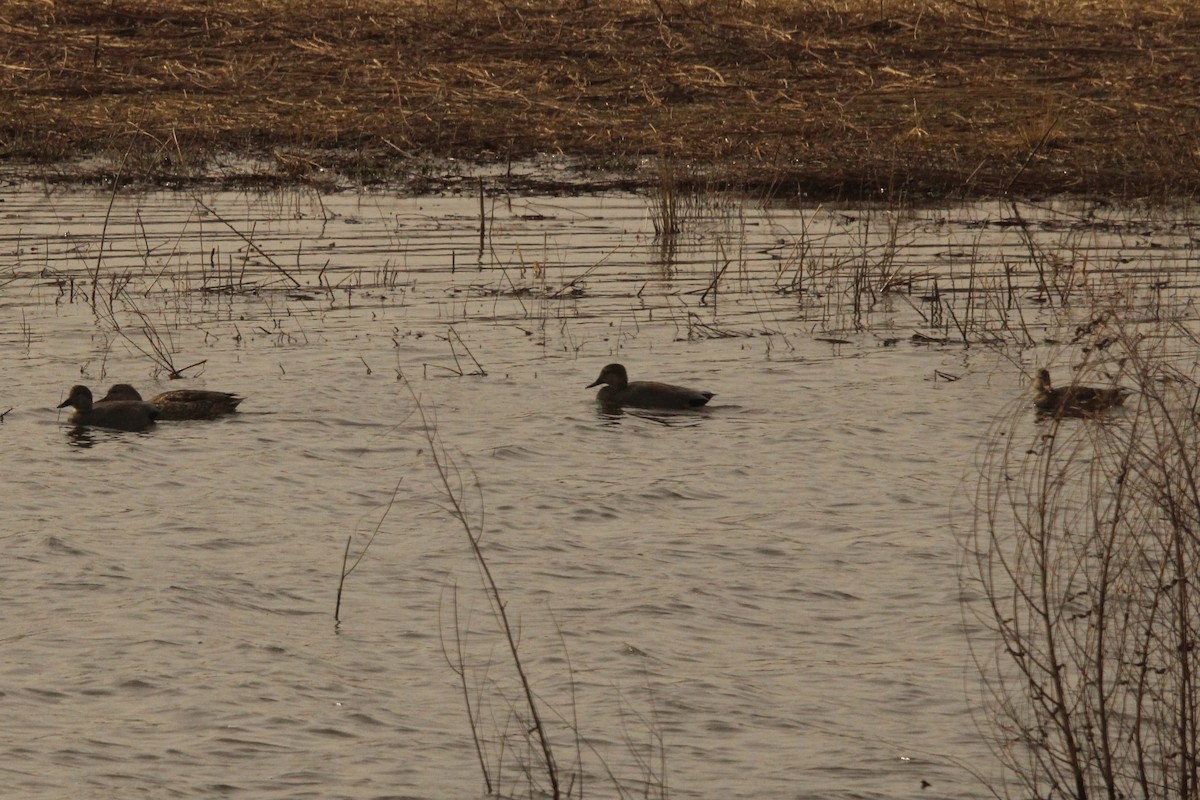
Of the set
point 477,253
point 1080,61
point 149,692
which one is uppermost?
point 1080,61

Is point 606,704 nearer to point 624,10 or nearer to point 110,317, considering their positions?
point 110,317

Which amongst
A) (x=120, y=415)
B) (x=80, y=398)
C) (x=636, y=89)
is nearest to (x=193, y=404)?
(x=120, y=415)

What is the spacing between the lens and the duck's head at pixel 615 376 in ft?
42.7

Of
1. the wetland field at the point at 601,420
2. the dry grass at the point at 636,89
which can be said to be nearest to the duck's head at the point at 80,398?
the wetland field at the point at 601,420

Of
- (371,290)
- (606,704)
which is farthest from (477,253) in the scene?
(606,704)

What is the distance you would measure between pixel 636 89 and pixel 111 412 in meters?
15.9

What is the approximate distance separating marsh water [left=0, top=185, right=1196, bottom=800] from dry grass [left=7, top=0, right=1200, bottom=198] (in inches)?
134

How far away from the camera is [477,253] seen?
18453 mm

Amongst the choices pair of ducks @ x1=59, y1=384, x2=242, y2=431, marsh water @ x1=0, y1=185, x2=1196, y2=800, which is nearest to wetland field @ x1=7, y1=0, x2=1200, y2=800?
marsh water @ x1=0, y1=185, x2=1196, y2=800

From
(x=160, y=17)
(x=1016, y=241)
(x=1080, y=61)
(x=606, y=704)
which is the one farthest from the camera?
(x=160, y=17)

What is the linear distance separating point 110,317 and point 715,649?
8.65 metres

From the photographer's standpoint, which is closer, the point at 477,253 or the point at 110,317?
the point at 110,317

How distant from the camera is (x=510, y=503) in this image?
1067 centimetres

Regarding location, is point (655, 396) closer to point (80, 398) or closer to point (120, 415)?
point (120, 415)
